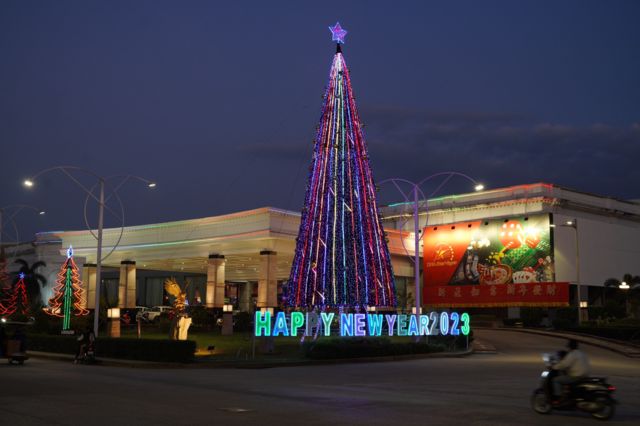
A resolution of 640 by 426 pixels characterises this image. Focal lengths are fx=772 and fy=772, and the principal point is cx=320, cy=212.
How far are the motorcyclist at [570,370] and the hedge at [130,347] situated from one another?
17138 mm

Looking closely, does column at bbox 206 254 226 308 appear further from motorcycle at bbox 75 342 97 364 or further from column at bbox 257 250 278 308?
motorcycle at bbox 75 342 97 364

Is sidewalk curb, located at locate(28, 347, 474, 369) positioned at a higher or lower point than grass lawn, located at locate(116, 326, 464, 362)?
lower

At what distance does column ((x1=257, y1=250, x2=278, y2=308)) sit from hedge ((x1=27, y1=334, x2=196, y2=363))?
19.5 meters

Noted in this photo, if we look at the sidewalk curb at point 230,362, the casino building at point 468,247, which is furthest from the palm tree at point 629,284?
the sidewalk curb at point 230,362

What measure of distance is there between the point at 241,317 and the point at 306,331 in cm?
2160

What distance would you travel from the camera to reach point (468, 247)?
6375 cm

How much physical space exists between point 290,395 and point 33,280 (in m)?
62.7

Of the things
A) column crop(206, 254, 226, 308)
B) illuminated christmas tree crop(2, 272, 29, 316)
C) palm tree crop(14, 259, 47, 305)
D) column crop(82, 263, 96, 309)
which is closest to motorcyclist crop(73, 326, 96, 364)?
column crop(206, 254, 226, 308)

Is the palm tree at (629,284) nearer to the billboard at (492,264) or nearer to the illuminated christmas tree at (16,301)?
the billboard at (492,264)

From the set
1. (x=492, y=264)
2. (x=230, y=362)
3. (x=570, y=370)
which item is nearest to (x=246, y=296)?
(x=492, y=264)

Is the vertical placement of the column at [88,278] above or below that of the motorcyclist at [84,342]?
above

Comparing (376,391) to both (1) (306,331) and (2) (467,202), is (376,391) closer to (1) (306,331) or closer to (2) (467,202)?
(1) (306,331)

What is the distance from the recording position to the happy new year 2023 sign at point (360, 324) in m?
34.3

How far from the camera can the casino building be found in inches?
2215
